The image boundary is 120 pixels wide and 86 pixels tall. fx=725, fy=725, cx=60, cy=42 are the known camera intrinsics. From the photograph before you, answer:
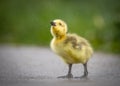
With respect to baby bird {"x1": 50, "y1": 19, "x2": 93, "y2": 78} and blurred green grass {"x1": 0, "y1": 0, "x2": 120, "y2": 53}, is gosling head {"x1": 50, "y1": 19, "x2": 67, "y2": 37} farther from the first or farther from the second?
blurred green grass {"x1": 0, "y1": 0, "x2": 120, "y2": 53}

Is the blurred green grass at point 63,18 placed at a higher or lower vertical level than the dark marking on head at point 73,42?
higher

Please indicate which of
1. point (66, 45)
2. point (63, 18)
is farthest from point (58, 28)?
point (63, 18)

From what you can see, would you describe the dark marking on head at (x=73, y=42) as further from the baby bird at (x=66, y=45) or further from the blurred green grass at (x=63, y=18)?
the blurred green grass at (x=63, y=18)

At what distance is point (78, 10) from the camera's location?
3.67 meters

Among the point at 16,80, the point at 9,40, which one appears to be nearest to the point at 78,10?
the point at 9,40

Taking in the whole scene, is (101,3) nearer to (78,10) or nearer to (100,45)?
(78,10)

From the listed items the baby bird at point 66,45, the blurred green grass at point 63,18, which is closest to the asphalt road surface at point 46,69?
the baby bird at point 66,45

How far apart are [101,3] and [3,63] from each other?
3.79ft

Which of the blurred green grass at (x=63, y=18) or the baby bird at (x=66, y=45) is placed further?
the blurred green grass at (x=63, y=18)

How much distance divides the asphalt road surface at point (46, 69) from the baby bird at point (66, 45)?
72mm

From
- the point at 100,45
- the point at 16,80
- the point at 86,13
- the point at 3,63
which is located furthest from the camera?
the point at 86,13

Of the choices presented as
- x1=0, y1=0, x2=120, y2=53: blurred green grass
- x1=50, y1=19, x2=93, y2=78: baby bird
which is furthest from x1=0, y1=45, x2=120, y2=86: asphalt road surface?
x1=0, y1=0, x2=120, y2=53: blurred green grass

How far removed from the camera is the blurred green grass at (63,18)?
3.38m

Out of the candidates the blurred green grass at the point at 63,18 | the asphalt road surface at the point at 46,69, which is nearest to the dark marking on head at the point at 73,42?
the asphalt road surface at the point at 46,69
